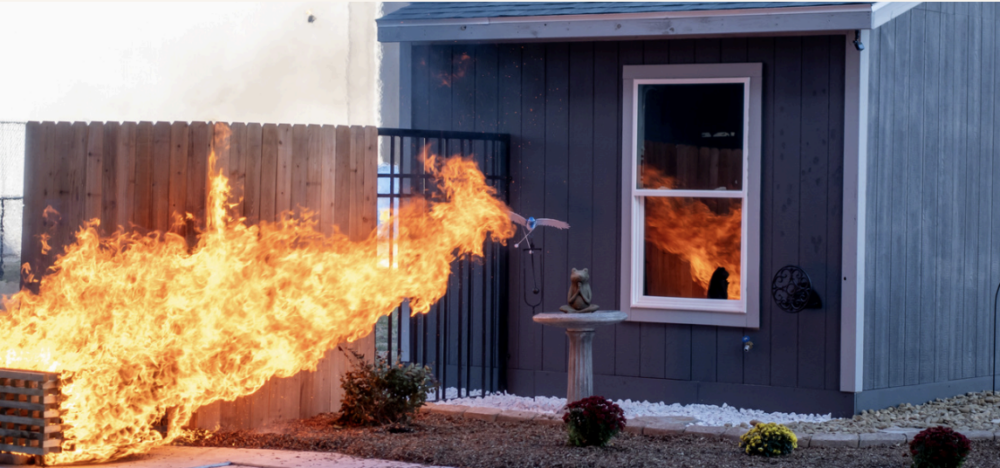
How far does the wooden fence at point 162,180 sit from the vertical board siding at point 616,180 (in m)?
2.32

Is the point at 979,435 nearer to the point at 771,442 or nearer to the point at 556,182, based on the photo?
the point at 771,442

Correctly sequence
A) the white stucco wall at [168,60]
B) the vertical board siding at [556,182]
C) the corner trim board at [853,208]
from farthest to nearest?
the white stucco wall at [168,60], the vertical board siding at [556,182], the corner trim board at [853,208]

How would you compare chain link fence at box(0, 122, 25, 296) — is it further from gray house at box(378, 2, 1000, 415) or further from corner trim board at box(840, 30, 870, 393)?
corner trim board at box(840, 30, 870, 393)

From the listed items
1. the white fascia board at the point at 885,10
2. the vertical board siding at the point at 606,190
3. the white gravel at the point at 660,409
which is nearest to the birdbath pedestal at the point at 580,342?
the white gravel at the point at 660,409

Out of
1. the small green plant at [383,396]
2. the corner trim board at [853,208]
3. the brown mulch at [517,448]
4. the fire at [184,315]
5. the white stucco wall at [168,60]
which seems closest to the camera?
the brown mulch at [517,448]

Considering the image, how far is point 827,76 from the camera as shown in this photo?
7652 mm

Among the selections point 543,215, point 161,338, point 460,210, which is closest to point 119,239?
point 161,338

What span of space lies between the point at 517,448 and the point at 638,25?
378 cm

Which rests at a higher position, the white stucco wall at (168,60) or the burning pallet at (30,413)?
the white stucco wall at (168,60)

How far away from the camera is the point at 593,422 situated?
609 centimetres

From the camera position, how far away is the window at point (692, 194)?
7910mm

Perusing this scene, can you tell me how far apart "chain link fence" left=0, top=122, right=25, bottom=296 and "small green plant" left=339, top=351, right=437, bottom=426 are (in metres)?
11.0

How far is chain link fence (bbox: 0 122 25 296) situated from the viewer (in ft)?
50.6

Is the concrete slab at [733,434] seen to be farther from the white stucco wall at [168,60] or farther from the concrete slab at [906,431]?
the white stucco wall at [168,60]
